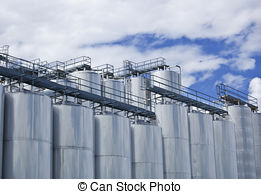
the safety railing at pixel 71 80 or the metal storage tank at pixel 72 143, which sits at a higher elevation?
the safety railing at pixel 71 80

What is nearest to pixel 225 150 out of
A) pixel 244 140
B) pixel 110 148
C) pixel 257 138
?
pixel 244 140

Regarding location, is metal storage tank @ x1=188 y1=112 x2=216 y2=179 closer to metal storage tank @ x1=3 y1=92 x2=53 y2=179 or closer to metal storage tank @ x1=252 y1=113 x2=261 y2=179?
metal storage tank @ x1=252 y1=113 x2=261 y2=179

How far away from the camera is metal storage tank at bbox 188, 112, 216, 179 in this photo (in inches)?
1374

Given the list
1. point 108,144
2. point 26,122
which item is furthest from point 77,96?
point 26,122

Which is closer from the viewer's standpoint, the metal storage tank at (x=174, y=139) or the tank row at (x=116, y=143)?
the tank row at (x=116, y=143)

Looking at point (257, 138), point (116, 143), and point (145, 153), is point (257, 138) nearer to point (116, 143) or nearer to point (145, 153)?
point (145, 153)

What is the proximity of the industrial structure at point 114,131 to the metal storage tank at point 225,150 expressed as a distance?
8cm

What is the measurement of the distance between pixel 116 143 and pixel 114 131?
0.73m

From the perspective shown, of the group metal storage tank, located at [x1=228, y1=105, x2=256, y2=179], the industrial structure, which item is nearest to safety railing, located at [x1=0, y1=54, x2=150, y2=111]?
the industrial structure

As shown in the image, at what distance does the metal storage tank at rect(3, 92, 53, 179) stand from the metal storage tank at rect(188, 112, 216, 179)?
14.1 m

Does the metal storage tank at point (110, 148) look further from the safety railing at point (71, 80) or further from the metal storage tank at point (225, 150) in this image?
the metal storage tank at point (225, 150)

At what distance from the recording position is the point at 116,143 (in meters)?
28.3

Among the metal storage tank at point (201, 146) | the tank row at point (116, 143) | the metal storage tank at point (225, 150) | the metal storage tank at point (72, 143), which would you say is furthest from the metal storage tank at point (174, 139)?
the metal storage tank at point (72, 143)

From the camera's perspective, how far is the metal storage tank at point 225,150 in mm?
37594
